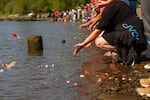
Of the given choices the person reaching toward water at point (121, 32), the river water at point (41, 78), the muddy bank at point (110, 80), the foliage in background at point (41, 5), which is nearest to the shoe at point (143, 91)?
the muddy bank at point (110, 80)

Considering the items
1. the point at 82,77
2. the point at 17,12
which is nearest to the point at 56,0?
the point at 17,12

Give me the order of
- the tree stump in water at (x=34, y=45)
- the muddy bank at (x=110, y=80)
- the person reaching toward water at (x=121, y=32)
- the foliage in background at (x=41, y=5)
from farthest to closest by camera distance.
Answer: the foliage in background at (x=41, y=5) < the tree stump in water at (x=34, y=45) < the person reaching toward water at (x=121, y=32) < the muddy bank at (x=110, y=80)

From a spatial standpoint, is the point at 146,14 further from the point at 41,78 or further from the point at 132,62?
the point at 41,78

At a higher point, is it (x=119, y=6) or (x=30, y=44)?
(x=119, y=6)

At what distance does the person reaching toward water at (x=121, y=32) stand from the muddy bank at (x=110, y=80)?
0.34 metres

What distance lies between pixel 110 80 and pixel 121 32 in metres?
1.53

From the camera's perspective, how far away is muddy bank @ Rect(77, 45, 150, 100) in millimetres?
6559

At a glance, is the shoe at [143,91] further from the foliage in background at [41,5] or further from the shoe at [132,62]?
the foliage in background at [41,5]

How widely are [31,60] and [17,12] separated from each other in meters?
101

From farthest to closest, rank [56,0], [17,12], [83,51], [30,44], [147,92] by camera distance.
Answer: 1. [17,12]
2. [56,0]
3. [30,44]
4. [83,51]
5. [147,92]

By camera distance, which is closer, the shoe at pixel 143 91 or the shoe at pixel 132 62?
the shoe at pixel 143 91

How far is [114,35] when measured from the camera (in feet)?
29.8

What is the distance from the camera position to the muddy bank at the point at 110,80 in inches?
258

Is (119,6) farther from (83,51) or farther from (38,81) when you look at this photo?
(83,51)
